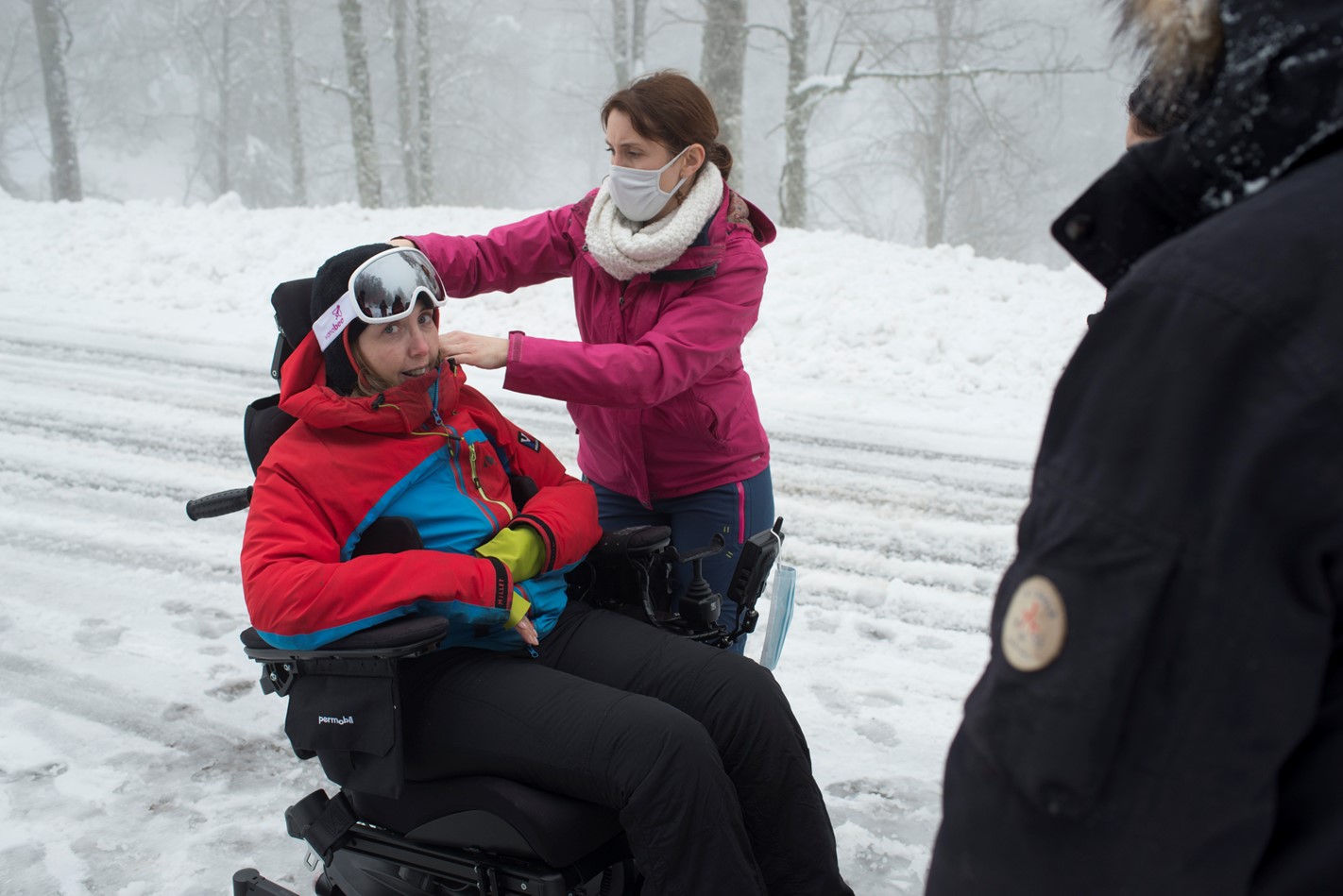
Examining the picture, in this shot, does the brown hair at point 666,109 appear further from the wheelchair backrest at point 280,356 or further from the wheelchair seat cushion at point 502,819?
the wheelchair seat cushion at point 502,819

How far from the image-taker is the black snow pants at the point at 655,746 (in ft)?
7.11

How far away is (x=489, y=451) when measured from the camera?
2969mm

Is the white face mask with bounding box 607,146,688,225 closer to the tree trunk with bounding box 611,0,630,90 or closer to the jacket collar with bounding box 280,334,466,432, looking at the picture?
the jacket collar with bounding box 280,334,466,432

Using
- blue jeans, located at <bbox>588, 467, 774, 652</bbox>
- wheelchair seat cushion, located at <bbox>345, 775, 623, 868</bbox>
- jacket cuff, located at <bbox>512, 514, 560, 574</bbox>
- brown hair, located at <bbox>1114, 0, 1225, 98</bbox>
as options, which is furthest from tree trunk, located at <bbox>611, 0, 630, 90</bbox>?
brown hair, located at <bbox>1114, 0, 1225, 98</bbox>

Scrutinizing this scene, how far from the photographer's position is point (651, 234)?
114 inches

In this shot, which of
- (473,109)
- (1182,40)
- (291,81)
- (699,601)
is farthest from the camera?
(473,109)

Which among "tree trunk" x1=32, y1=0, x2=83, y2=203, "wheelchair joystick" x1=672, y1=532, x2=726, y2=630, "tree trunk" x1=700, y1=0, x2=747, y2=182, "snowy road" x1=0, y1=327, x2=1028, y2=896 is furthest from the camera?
"tree trunk" x1=32, y1=0, x2=83, y2=203

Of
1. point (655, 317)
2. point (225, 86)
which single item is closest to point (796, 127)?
point (655, 317)

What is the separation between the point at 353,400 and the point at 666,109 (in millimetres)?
1238

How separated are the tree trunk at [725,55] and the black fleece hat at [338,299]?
451 inches

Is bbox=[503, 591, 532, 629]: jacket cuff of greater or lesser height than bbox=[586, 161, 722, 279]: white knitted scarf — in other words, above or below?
below

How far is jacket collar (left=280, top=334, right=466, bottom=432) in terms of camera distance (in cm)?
253

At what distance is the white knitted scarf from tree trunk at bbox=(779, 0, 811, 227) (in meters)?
13.1

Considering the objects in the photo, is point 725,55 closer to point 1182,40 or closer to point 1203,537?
point 1182,40
